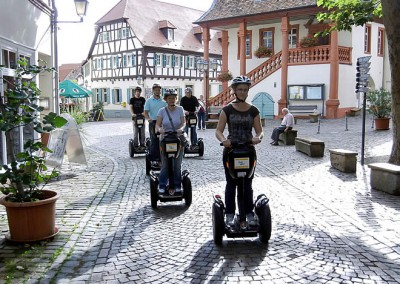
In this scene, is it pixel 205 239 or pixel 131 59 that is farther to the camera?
pixel 131 59

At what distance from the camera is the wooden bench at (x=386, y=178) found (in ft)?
25.9

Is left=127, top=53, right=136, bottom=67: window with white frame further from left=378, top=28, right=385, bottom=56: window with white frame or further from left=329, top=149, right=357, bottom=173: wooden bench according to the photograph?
left=329, top=149, right=357, bottom=173: wooden bench

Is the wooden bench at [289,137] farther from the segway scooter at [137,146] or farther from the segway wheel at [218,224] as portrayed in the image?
the segway wheel at [218,224]

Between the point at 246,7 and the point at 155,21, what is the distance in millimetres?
17281

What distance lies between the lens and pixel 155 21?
46062 millimetres

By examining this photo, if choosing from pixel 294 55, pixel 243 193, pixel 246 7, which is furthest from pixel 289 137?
pixel 246 7

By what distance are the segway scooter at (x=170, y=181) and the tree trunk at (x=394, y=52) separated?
4.94 meters

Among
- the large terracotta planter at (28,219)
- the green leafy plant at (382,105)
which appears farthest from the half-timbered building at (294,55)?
the large terracotta planter at (28,219)

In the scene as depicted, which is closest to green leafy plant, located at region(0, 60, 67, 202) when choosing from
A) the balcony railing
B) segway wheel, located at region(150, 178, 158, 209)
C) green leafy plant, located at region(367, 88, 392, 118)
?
segway wheel, located at region(150, 178, 158, 209)

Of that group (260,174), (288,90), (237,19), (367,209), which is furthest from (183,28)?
(367,209)

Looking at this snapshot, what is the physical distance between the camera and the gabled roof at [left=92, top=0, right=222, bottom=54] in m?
43.5

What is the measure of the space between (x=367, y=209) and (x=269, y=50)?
25.2 m

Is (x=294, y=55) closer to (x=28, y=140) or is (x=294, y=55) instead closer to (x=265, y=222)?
(x=265, y=222)

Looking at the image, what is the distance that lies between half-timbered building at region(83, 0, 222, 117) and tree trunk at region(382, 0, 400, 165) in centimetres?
3312
